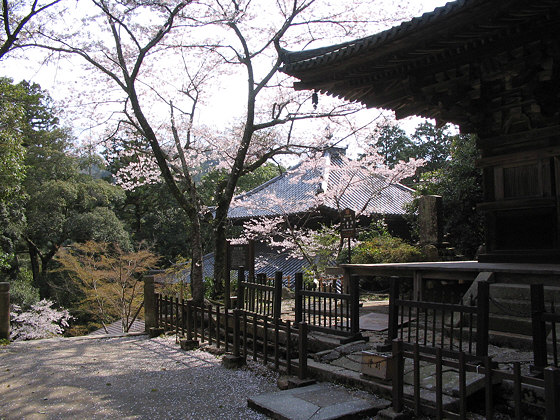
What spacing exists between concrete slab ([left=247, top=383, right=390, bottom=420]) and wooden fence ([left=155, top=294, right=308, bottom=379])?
20.2 inches

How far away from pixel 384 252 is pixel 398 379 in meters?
8.32

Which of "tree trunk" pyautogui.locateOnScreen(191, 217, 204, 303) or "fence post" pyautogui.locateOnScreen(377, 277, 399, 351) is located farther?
"tree trunk" pyautogui.locateOnScreen(191, 217, 204, 303)

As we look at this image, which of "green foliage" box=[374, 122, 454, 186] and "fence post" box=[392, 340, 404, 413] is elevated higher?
"green foliage" box=[374, 122, 454, 186]

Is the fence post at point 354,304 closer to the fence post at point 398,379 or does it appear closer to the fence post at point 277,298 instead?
the fence post at point 277,298

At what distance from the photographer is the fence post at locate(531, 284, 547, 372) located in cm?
350

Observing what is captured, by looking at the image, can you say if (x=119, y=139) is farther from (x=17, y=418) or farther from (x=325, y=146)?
(x=17, y=418)

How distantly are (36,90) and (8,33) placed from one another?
57.9 ft

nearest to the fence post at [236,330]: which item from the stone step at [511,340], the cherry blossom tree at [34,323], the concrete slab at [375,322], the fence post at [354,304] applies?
the fence post at [354,304]

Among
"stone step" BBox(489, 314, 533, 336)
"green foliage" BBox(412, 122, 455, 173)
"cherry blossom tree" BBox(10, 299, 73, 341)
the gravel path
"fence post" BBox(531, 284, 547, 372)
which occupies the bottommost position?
"cherry blossom tree" BBox(10, 299, 73, 341)

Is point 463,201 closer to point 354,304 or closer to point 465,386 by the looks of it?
point 354,304

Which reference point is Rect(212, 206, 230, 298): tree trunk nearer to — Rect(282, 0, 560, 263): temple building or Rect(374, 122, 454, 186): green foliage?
Rect(282, 0, 560, 263): temple building

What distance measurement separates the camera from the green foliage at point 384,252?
37.6 ft

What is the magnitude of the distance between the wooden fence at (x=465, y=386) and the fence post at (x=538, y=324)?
0.26 meters

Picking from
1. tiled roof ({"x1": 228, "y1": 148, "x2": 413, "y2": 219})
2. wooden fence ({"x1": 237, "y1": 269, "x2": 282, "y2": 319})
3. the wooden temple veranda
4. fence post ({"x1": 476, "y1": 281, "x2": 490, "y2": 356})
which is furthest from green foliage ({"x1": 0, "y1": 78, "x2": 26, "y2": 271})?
fence post ({"x1": 476, "y1": 281, "x2": 490, "y2": 356})
